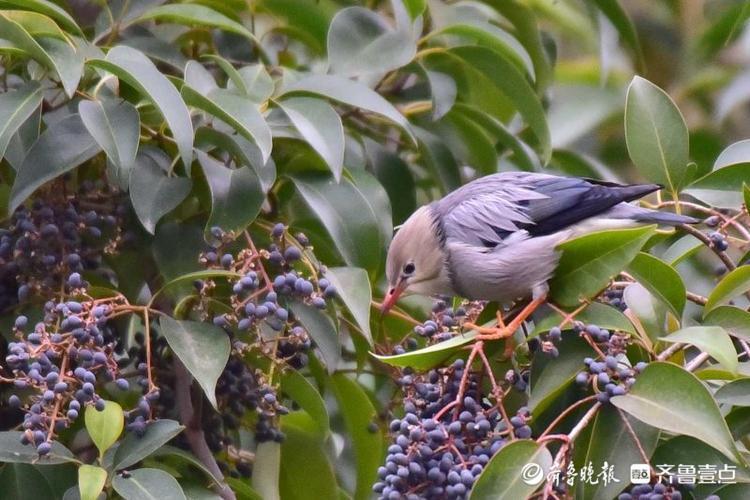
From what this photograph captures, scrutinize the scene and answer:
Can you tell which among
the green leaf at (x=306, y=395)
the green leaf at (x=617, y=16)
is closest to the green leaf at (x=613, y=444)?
the green leaf at (x=306, y=395)

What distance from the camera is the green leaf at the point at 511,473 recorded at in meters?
2.16

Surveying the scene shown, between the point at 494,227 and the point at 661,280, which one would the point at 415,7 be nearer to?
the point at 494,227

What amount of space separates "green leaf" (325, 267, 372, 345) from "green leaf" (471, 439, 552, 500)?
517 millimetres

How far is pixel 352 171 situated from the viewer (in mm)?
3049

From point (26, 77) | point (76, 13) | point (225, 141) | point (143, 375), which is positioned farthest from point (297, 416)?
point (76, 13)

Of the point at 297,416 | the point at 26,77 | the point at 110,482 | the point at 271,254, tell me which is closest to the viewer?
the point at 110,482

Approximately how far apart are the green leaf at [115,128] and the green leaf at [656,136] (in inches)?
48.5

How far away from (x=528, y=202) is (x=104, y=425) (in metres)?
1.38

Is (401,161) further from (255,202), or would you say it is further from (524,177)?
(255,202)

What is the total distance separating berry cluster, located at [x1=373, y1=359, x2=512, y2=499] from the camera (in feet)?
7.34

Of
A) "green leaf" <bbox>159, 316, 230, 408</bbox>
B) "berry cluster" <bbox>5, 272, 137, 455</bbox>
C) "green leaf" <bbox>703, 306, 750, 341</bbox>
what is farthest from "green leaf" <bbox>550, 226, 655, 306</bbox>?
"berry cluster" <bbox>5, 272, 137, 455</bbox>

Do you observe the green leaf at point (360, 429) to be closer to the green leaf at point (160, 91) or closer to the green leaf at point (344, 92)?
the green leaf at point (344, 92)

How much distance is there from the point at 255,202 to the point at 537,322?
2.40 feet

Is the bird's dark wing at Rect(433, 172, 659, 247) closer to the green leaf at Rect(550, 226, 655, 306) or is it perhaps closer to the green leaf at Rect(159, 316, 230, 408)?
the green leaf at Rect(550, 226, 655, 306)
